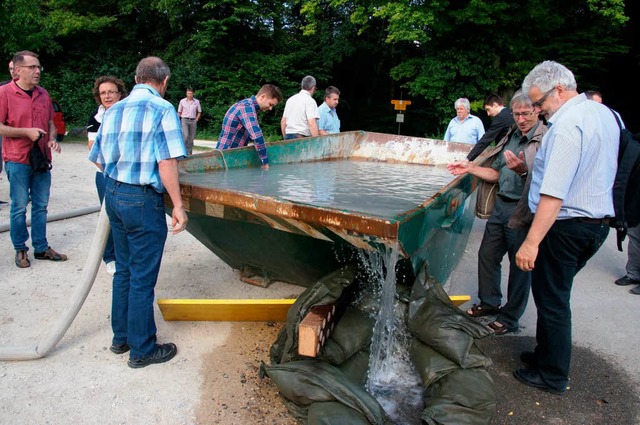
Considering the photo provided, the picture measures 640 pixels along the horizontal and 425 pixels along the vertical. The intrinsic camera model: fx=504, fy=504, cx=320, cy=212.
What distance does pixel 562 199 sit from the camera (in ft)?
8.27

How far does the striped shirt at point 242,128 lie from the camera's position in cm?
476

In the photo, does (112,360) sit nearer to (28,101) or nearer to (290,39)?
(28,101)

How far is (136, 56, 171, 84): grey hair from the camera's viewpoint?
2906 mm

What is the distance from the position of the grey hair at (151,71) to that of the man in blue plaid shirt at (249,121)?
1.71 m

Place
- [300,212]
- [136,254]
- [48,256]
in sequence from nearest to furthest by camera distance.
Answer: [300,212], [136,254], [48,256]

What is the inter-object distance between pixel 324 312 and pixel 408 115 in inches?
766

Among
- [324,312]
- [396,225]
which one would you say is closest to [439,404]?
[324,312]

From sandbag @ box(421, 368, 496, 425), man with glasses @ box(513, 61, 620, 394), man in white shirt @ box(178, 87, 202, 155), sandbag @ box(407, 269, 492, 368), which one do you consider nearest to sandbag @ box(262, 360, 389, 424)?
sandbag @ box(421, 368, 496, 425)

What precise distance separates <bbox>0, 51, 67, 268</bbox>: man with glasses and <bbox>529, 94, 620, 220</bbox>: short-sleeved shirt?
4.01m

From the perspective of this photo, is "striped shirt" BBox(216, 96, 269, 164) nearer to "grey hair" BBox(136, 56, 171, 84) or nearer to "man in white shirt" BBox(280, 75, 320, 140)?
"grey hair" BBox(136, 56, 171, 84)

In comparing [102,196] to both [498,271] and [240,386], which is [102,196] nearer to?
[240,386]

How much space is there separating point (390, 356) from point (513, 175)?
62.7 inches

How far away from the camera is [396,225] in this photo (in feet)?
7.57

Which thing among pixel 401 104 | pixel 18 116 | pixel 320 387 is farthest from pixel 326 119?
pixel 401 104
